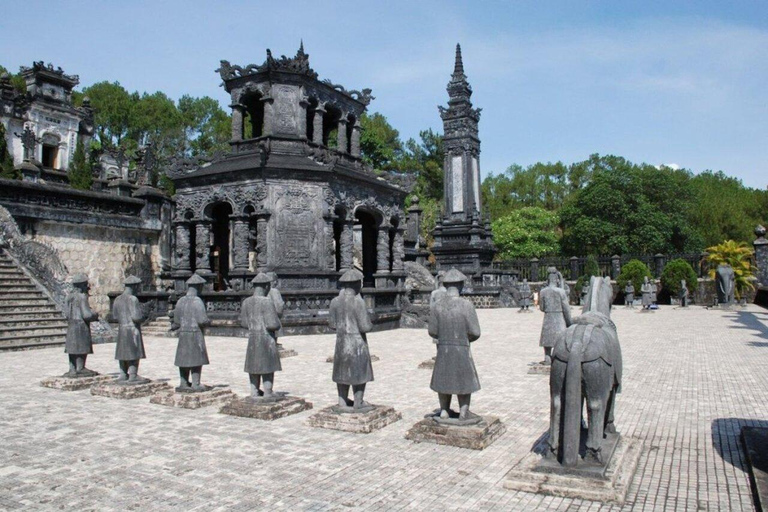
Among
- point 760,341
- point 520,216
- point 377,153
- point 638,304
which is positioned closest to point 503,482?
point 760,341

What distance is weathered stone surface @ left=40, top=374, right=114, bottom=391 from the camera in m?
10.2

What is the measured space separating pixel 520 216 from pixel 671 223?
42.9ft

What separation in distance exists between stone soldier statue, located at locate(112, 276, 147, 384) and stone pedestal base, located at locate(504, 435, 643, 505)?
23.6ft

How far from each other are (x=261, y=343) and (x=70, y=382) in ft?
13.8

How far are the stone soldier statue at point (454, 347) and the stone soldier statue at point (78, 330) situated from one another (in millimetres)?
6971

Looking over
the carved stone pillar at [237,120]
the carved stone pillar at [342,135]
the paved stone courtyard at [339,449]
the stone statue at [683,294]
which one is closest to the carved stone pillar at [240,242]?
the carved stone pillar at [237,120]

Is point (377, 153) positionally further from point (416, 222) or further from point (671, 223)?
point (671, 223)

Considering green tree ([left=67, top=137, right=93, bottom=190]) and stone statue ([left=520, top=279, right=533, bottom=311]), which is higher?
green tree ([left=67, top=137, right=93, bottom=190])

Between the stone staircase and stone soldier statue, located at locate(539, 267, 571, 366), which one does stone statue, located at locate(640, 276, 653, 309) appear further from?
the stone staircase

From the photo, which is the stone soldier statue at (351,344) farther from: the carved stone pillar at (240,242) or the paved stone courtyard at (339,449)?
A: the carved stone pillar at (240,242)

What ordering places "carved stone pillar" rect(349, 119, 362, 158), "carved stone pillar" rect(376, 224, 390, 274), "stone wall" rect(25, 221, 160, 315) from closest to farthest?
"stone wall" rect(25, 221, 160, 315)
"carved stone pillar" rect(376, 224, 390, 274)
"carved stone pillar" rect(349, 119, 362, 158)

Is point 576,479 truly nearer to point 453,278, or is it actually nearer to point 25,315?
point 453,278

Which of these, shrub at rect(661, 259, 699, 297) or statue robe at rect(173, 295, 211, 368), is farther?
shrub at rect(661, 259, 699, 297)

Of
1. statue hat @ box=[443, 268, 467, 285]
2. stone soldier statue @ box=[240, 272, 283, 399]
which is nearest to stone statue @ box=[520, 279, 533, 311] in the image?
stone soldier statue @ box=[240, 272, 283, 399]
